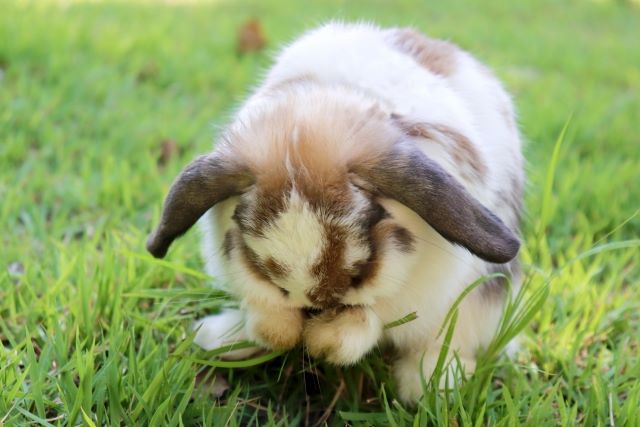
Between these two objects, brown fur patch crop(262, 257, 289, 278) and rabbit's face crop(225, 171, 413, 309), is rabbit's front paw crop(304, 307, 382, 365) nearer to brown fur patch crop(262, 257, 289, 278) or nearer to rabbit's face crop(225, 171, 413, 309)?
rabbit's face crop(225, 171, 413, 309)

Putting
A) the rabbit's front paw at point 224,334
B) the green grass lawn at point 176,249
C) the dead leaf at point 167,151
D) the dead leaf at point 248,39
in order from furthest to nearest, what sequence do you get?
the dead leaf at point 248,39 → the dead leaf at point 167,151 → the rabbit's front paw at point 224,334 → the green grass lawn at point 176,249

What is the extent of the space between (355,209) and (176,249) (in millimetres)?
1229

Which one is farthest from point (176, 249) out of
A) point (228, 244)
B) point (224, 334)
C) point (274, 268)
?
point (274, 268)

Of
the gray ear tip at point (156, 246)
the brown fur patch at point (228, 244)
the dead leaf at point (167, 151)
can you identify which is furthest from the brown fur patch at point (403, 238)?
the dead leaf at point (167, 151)

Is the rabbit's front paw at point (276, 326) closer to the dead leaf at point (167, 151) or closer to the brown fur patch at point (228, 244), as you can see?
the brown fur patch at point (228, 244)

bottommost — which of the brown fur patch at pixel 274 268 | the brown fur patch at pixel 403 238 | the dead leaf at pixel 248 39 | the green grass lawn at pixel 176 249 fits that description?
the dead leaf at pixel 248 39

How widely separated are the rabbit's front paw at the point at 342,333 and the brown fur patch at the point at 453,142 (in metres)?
0.48

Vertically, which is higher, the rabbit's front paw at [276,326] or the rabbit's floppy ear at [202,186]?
the rabbit's floppy ear at [202,186]

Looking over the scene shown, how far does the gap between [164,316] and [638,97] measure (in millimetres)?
4154

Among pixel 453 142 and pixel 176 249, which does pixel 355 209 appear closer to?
pixel 453 142

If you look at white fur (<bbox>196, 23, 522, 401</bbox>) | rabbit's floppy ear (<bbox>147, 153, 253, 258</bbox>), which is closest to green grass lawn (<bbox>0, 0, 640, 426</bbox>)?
white fur (<bbox>196, 23, 522, 401</bbox>)

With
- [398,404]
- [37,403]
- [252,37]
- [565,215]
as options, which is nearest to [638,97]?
[565,215]

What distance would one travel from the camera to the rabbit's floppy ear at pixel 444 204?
1.66 m

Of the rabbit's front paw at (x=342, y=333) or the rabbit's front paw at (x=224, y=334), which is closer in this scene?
the rabbit's front paw at (x=342, y=333)
